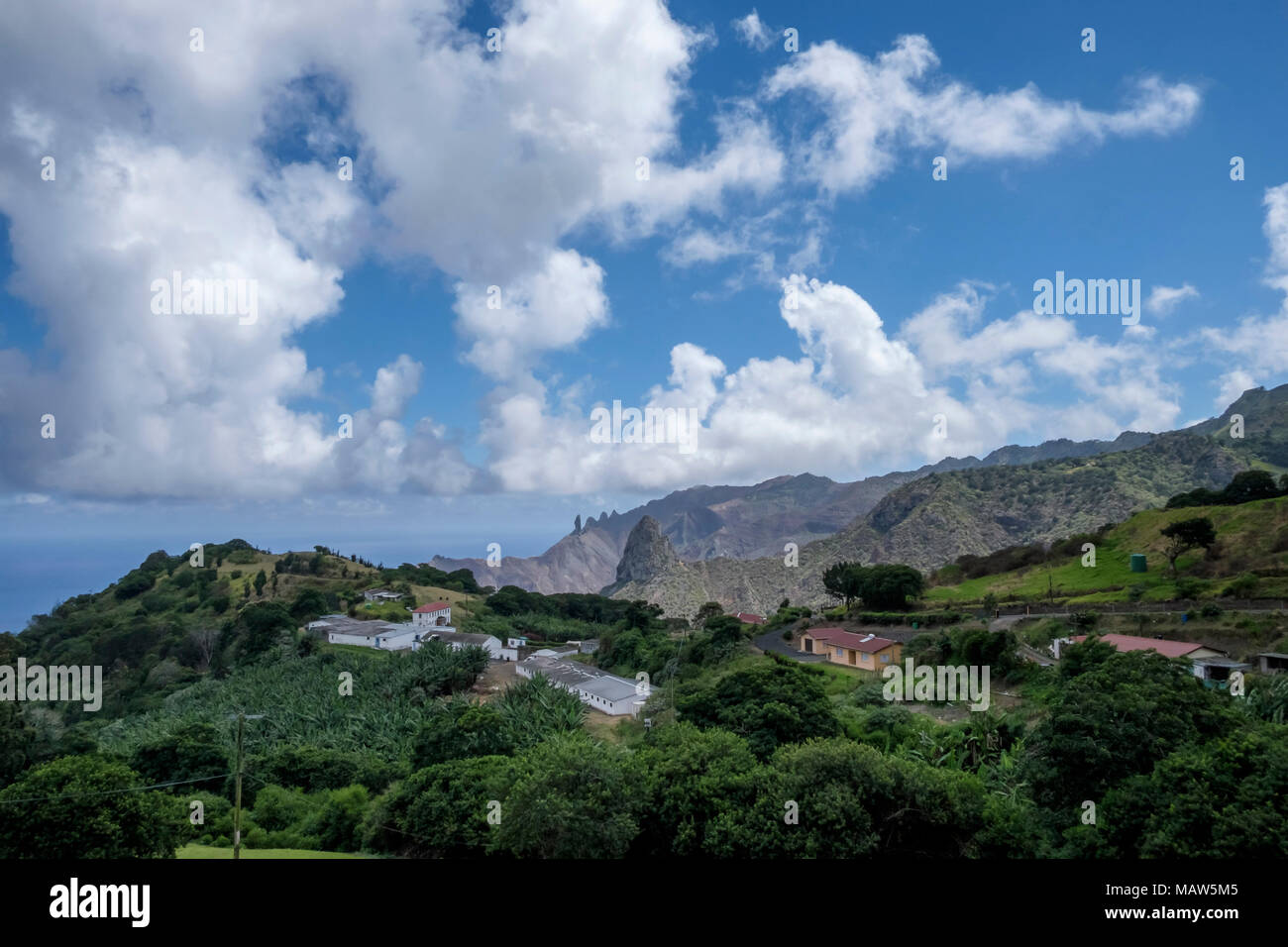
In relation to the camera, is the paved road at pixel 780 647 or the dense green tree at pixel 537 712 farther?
the paved road at pixel 780 647

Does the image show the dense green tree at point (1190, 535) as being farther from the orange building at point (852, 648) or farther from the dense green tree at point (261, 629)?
the dense green tree at point (261, 629)

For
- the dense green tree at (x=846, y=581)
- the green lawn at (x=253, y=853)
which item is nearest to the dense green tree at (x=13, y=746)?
the green lawn at (x=253, y=853)

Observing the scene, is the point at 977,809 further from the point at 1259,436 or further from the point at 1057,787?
the point at 1259,436

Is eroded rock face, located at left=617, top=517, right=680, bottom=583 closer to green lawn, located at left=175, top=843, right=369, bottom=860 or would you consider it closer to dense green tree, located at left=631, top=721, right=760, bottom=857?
green lawn, located at left=175, top=843, right=369, bottom=860

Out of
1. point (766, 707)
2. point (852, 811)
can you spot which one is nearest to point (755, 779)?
point (852, 811)

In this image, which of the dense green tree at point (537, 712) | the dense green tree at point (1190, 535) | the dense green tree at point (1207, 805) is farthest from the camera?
the dense green tree at point (1190, 535)

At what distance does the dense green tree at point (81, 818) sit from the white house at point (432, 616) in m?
50.9

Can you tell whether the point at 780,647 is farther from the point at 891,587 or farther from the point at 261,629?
the point at 261,629

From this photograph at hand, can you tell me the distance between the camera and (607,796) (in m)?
15.9

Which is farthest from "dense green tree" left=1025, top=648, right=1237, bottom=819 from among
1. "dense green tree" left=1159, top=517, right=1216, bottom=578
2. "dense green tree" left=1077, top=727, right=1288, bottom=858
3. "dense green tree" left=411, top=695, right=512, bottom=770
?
"dense green tree" left=1159, top=517, right=1216, bottom=578

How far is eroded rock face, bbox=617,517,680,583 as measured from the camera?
484 feet

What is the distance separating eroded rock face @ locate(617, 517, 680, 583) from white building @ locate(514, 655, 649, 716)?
315 feet

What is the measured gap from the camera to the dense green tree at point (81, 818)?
16484 millimetres
